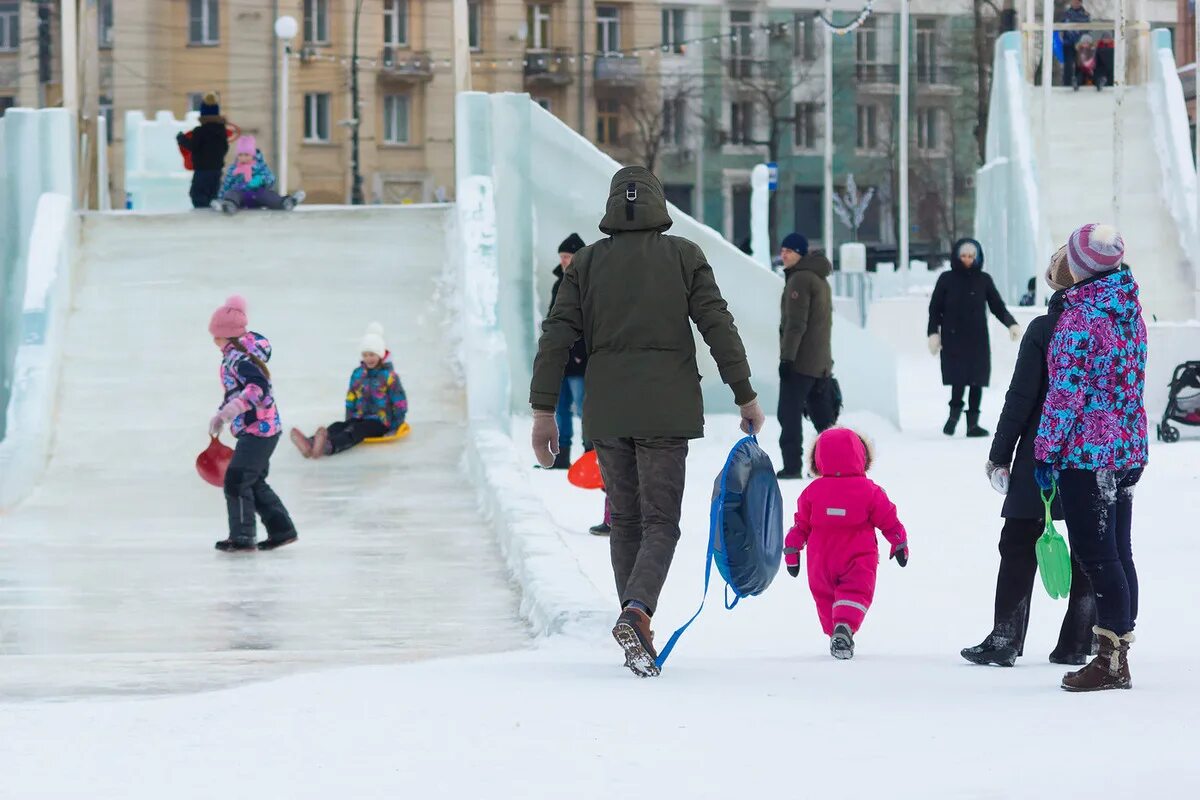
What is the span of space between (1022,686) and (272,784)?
2.44 meters

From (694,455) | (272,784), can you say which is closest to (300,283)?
(694,455)

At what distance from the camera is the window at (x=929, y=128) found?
6359 centimetres

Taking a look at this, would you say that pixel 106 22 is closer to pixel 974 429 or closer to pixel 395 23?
pixel 395 23

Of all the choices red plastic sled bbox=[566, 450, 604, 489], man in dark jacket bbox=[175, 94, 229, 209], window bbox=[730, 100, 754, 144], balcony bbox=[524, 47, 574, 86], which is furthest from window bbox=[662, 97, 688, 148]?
red plastic sled bbox=[566, 450, 604, 489]

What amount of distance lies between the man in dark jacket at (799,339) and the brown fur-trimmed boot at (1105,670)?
7.28 m

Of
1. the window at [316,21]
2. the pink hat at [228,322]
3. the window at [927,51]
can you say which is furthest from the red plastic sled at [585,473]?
the window at [927,51]

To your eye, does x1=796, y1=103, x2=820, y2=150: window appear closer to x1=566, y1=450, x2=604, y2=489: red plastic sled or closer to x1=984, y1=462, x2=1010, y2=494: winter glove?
x1=566, y1=450, x2=604, y2=489: red plastic sled

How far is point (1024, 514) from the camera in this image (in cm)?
660

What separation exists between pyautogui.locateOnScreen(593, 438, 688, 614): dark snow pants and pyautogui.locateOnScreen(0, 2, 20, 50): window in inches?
2059

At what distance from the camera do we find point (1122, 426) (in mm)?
6160

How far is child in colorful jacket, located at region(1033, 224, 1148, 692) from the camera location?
6156 mm

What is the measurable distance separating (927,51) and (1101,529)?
58059 millimetres

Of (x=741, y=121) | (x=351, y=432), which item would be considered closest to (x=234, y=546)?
(x=351, y=432)

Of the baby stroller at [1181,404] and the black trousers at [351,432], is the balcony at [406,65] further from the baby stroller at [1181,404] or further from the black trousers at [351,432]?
the black trousers at [351,432]
